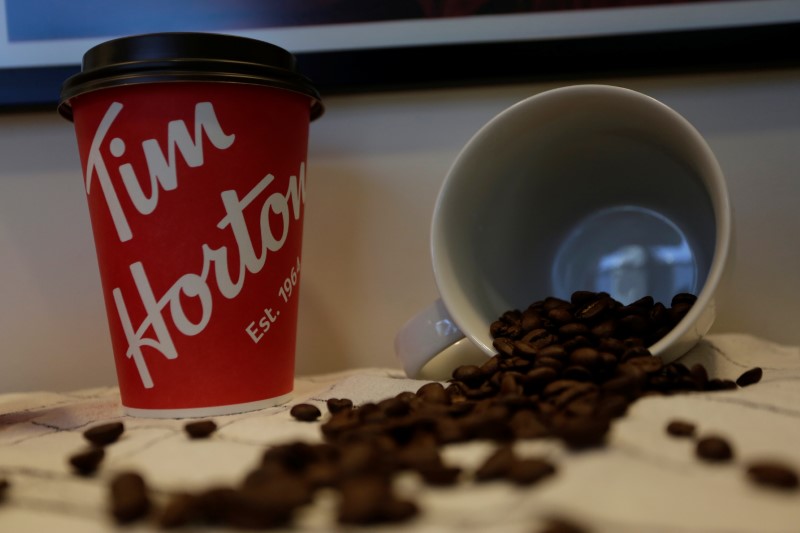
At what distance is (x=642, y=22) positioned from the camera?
38.7 inches

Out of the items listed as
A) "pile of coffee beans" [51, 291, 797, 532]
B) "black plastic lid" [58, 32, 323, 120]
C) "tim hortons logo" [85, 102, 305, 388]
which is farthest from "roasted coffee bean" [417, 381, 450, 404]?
"black plastic lid" [58, 32, 323, 120]

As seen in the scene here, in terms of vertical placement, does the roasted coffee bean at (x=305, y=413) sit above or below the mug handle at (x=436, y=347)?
below

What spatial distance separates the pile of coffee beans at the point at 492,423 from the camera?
0.40 metres

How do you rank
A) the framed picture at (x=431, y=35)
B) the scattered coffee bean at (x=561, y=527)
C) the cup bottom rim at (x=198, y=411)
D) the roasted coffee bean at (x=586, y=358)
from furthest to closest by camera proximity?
the framed picture at (x=431, y=35) < the cup bottom rim at (x=198, y=411) < the roasted coffee bean at (x=586, y=358) < the scattered coffee bean at (x=561, y=527)

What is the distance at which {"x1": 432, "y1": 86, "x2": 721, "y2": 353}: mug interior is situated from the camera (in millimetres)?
777

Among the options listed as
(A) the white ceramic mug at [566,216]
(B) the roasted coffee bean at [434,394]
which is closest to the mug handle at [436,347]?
(A) the white ceramic mug at [566,216]

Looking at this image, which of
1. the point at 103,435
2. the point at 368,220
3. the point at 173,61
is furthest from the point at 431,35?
the point at 103,435

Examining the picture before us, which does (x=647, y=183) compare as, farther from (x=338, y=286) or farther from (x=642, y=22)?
(x=338, y=286)

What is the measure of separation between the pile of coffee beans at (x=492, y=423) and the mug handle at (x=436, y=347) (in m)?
0.05

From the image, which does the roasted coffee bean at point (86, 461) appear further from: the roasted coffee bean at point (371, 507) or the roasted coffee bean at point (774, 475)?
the roasted coffee bean at point (774, 475)

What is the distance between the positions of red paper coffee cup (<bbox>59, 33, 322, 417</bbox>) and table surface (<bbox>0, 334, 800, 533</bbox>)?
0.07 metres

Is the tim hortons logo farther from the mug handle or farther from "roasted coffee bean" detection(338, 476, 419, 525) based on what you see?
"roasted coffee bean" detection(338, 476, 419, 525)

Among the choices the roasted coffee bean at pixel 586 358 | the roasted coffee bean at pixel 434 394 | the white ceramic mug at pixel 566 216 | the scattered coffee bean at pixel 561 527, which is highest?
the white ceramic mug at pixel 566 216

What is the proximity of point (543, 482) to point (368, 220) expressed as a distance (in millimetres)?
669
